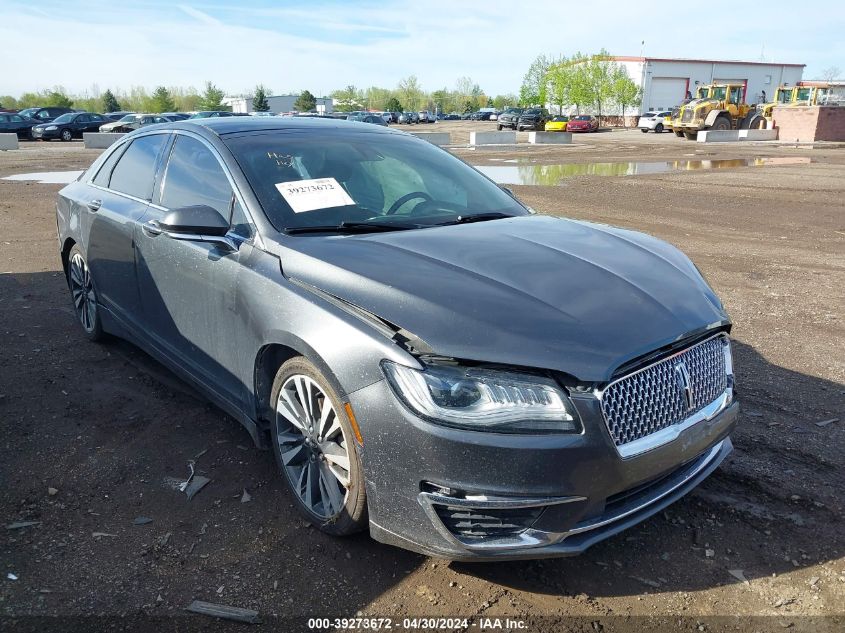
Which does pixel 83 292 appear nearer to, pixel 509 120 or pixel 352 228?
pixel 352 228

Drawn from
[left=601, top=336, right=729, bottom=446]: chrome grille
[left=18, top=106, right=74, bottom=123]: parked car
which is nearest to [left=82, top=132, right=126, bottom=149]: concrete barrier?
[left=18, top=106, right=74, bottom=123]: parked car

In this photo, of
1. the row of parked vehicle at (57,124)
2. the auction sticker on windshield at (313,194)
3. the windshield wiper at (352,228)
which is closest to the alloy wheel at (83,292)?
the auction sticker on windshield at (313,194)

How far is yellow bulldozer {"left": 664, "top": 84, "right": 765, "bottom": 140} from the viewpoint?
41000 millimetres

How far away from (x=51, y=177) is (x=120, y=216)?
16534mm

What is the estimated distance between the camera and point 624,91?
78500 mm

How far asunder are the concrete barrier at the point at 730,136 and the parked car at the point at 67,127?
36074 millimetres

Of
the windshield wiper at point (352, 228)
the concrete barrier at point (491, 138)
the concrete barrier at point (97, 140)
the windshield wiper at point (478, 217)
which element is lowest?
the concrete barrier at point (491, 138)

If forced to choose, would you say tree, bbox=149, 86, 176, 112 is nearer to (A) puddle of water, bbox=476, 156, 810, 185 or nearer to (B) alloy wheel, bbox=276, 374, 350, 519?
(A) puddle of water, bbox=476, 156, 810, 185

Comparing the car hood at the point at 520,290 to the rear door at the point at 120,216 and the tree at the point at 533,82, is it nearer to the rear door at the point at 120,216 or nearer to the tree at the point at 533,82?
the rear door at the point at 120,216

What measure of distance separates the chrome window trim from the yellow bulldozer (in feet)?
138

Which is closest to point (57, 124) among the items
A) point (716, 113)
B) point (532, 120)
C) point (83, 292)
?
point (532, 120)

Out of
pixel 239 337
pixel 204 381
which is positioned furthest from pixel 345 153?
pixel 204 381

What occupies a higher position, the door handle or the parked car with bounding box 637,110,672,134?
the door handle

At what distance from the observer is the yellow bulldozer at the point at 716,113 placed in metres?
41.0
